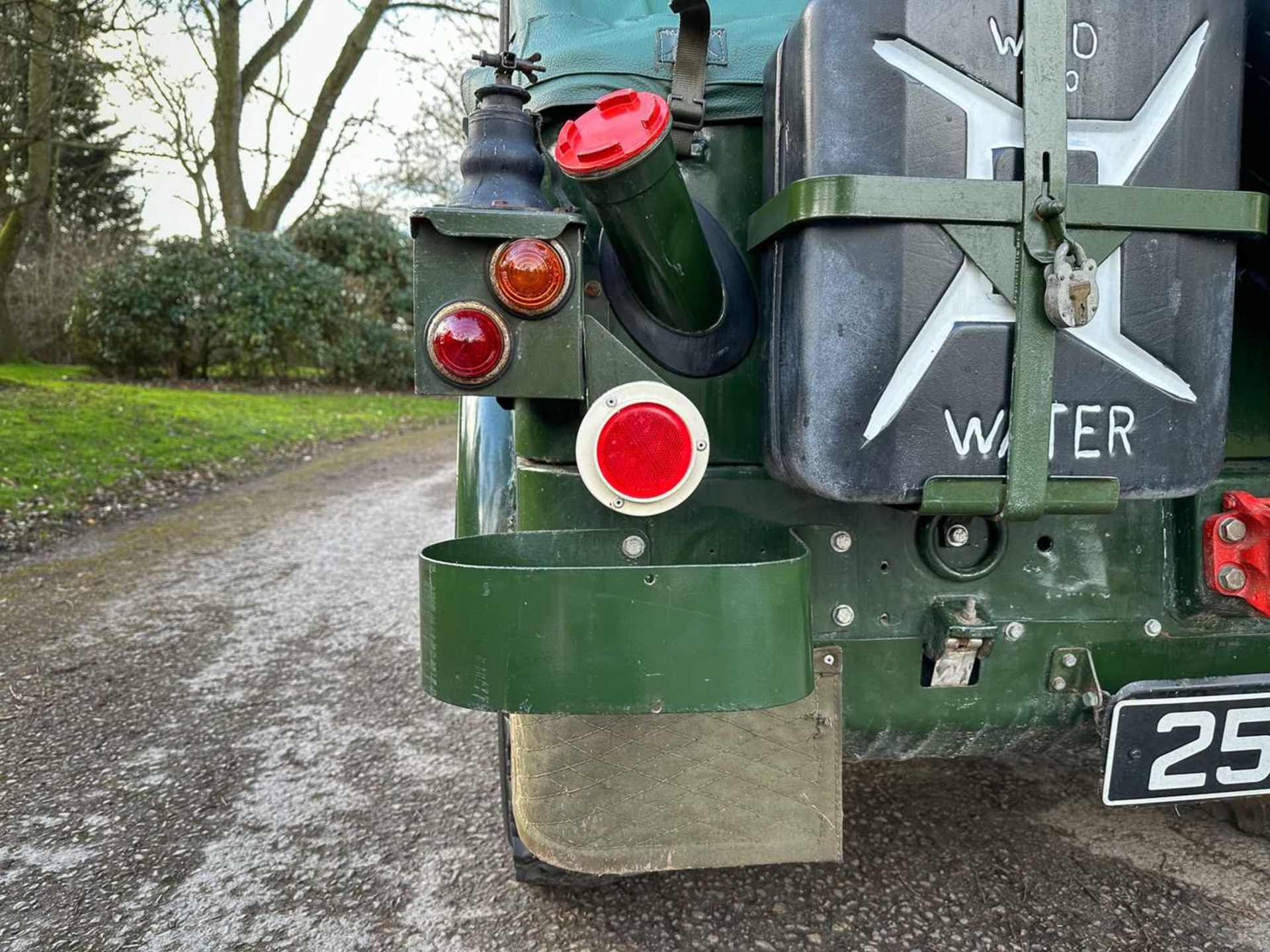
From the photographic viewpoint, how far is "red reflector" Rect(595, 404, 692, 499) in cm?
149

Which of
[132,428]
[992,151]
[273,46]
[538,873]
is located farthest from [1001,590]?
[273,46]

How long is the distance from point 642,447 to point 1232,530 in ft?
3.80

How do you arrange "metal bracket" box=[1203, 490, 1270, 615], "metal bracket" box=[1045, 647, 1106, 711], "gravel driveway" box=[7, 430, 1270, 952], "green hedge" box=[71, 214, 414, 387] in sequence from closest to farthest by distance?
1. "metal bracket" box=[1203, 490, 1270, 615]
2. "metal bracket" box=[1045, 647, 1106, 711]
3. "gravel driveway" box=[7, 430, 1270, 952]
4. "green hedge" box=[71, 214, 414, 387]

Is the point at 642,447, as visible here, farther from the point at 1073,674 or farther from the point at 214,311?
the point at 214,311

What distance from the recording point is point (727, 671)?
1.38m

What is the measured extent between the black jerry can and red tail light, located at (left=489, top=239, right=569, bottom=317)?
392mm

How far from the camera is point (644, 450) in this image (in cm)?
150

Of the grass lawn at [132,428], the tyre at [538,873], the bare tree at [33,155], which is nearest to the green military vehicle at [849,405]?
the tyre at [538,873]

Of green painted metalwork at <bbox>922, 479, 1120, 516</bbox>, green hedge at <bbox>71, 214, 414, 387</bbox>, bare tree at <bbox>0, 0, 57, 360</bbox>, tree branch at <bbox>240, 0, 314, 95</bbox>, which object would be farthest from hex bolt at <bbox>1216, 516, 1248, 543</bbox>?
tree branch at <bbox>240, 0, 314, 95</bbox>

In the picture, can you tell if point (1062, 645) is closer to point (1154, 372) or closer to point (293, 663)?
point (1154, 372)

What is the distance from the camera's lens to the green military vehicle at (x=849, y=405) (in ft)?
4.49

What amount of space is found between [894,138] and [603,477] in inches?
27.8

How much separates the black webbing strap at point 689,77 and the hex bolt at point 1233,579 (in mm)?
1308

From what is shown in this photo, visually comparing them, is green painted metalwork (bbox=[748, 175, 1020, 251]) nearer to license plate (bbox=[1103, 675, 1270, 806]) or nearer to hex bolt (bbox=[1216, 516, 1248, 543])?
hex bolt (bbox=[1216, 516, 1248, 543])
